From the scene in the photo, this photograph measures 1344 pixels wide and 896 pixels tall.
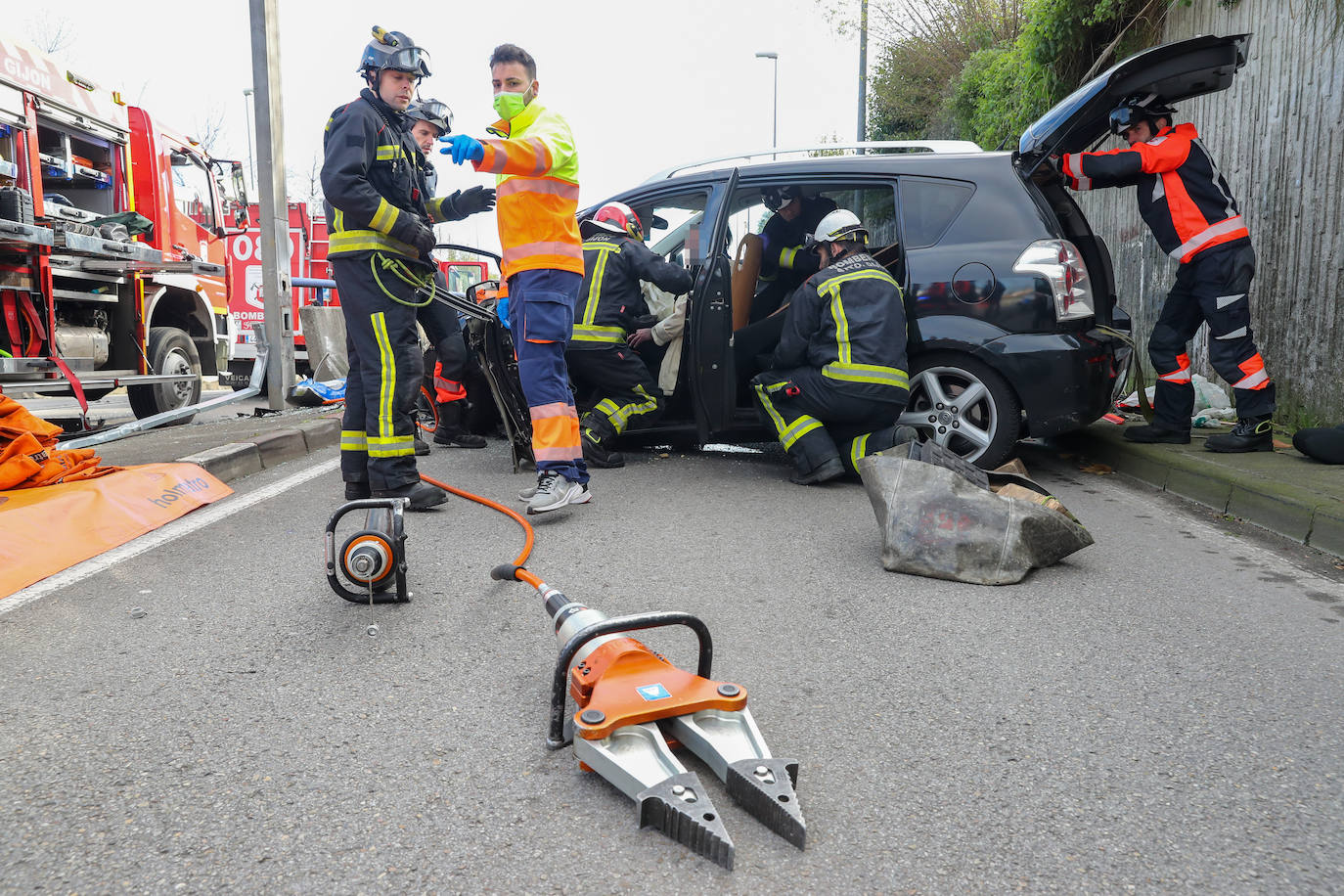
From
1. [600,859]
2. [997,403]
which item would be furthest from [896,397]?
[600,859]

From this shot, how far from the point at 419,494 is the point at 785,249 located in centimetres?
283

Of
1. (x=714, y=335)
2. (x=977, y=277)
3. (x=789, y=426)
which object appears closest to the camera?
(x=977, y=277)

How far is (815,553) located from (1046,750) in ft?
5.38

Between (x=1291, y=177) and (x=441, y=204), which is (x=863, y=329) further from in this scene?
(x=1291, y=177)

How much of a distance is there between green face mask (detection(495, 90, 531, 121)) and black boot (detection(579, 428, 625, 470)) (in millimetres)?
1872

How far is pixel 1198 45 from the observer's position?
4602mm

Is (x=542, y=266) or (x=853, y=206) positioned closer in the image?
(x=542, y=266)

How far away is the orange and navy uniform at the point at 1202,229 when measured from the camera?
5102 millimetres

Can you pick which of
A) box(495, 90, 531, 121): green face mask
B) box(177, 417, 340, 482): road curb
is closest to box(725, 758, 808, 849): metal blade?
box(495, 90, 531, 121): green face mask

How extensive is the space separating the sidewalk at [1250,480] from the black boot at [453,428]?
163 inches

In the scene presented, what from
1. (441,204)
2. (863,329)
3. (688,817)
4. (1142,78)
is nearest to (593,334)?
(441,204)

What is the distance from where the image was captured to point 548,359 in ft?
14.1

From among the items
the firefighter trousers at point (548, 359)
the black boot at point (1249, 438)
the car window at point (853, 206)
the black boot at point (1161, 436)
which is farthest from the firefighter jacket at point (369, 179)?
the black boot at point (1249, 438)

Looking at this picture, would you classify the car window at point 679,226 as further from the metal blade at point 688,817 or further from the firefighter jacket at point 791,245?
the metal blade at point 688,817
